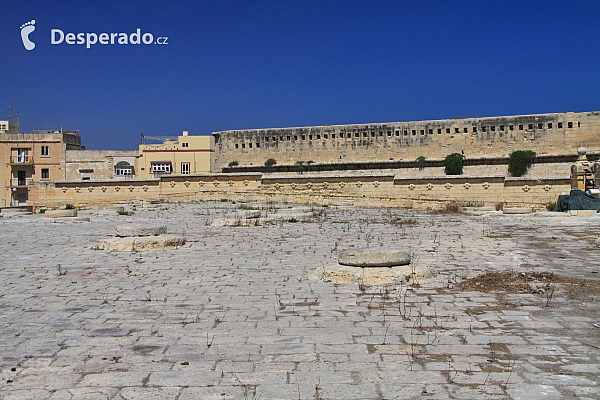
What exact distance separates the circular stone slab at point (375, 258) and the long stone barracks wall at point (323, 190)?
1473 centimetres

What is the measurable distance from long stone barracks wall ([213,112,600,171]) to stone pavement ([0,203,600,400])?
25.1m

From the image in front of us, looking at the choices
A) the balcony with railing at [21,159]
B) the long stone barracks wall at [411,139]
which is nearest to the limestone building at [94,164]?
the balcony with railing at [21,159]

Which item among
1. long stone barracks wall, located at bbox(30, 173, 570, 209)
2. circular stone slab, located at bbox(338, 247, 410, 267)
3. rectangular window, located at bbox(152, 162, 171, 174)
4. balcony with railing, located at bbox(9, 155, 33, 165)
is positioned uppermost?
balcony with railing, located at bbox(9, 155, 33, 165)

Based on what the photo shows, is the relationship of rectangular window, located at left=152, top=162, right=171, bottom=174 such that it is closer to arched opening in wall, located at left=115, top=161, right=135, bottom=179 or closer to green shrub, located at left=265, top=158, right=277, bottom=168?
arched opening in wall, located at left=115, top=161, right=135, bottom=179

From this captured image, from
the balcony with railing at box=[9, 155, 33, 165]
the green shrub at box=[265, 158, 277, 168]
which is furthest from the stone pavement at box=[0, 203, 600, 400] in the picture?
the balcony with railing at box=[9, 155, 33, 165]

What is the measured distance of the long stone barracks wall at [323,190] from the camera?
20.9 metres

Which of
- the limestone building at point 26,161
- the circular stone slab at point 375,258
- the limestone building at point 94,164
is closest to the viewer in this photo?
the circular stone slab at point 375,258

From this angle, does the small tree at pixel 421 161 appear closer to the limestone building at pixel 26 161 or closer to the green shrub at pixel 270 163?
the green shrub at pixel 270 163

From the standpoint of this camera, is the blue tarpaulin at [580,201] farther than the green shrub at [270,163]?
No

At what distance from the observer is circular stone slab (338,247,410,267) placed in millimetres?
6289

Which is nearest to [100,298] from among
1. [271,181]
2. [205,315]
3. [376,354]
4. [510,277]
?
[205,315]

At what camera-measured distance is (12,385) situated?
316 cm

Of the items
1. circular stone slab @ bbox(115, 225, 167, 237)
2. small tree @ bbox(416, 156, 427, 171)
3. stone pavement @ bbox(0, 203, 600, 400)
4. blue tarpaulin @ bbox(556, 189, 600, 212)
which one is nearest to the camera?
stone pavement @ bbox(0, 203, 600, 400)

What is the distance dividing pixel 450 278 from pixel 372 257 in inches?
36.3
